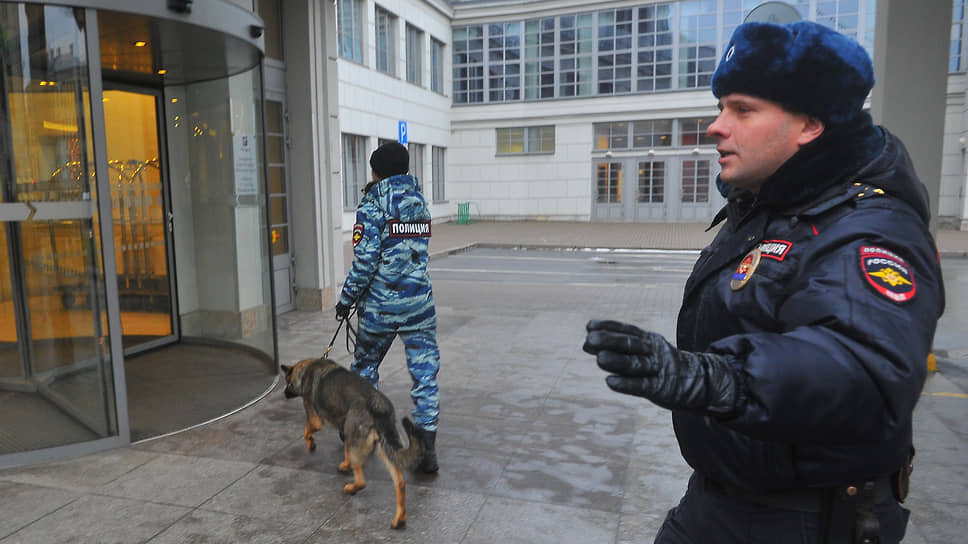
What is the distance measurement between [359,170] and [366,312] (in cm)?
1756

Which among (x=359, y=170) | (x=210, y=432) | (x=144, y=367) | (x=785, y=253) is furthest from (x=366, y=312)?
(x=359, y=170)

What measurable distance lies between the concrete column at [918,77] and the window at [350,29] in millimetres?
15836

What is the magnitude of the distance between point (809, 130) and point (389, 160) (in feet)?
9.67

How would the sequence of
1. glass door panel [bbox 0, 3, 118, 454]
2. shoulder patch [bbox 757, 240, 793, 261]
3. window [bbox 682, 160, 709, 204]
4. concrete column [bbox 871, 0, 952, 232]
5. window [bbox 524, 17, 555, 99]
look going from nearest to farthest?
shoulder patch [bbox 757, 240, 793, 261]
glass door panel [bbox 0, 3, 118, 454]
concrete column [bbox 871, 0, 952, 232]
window [bbox 682, 160, 709, 204]
window [bbox 524, 17, 555, 99]

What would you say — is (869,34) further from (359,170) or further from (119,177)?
(119,177)

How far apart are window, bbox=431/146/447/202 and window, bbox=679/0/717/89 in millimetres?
9994

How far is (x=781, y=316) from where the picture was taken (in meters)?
1.34

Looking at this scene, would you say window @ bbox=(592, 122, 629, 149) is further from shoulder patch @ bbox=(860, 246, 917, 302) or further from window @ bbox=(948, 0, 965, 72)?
shoulder patch @ bbox=(860, 246, 917, 302)

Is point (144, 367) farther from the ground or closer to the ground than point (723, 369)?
closer to the ground

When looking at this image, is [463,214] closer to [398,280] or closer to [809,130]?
[398,280]

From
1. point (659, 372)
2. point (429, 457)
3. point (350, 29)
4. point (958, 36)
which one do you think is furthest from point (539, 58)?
point (659, 372)

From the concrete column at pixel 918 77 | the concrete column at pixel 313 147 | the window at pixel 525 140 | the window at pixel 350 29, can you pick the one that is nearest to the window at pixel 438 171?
the window at pixel 525 140

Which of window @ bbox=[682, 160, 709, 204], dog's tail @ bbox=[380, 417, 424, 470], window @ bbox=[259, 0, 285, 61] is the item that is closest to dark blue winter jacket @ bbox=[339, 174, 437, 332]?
dog's tail @ bbox=[380, 417, 424, 470]

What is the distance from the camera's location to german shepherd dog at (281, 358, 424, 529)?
3.47 metres
